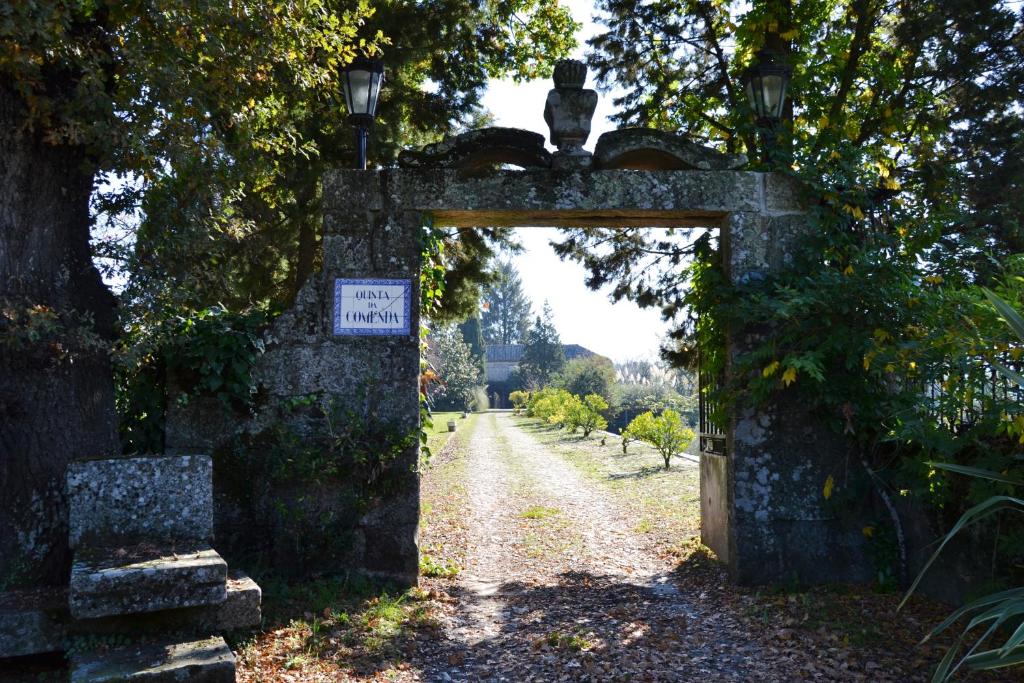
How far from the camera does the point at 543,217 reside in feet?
20.1

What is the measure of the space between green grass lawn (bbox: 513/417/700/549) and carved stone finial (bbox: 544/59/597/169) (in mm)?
3875

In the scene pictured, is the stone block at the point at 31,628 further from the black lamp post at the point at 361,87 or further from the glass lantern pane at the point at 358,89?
the glass lantern pane at the point at 358,89

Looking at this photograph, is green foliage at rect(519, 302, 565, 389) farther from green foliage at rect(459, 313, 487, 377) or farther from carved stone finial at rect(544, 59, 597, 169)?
carved stone finial at rect(544, 59, 597, 169)

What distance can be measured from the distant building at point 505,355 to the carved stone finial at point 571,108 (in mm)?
53916

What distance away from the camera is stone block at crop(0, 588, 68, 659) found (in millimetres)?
3633

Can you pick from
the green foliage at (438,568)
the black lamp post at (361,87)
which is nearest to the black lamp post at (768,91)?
the black lamp post at (361,87)

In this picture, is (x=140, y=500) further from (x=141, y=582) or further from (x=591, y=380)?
(x=591, y=380)

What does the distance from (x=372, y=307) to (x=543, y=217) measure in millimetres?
1530

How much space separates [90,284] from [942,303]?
5122 mm

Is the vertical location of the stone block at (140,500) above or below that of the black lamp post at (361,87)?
below

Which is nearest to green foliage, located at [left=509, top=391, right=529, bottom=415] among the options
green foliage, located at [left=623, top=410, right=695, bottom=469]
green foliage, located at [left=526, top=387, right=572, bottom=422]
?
green foliage, located at [left=526, top=387, right=572, bottom=422]

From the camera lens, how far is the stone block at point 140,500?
159 inches

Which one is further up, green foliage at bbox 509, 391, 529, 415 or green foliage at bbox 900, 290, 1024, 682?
green foliage at bbox 900, 290, 1024, 682

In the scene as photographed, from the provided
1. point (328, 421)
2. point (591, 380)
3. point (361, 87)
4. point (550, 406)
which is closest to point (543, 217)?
point (361, 87)
